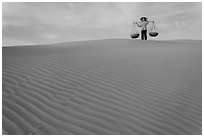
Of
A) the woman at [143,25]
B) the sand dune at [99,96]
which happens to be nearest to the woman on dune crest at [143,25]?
the woman at [143,25]

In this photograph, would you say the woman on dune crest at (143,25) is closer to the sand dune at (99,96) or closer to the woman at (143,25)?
the woman at (143,25)

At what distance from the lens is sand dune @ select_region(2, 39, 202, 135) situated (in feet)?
12.0

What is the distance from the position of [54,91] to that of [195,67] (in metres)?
4.44

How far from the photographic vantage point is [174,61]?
7.36 m

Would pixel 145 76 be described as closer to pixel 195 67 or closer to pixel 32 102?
pixel 195 67

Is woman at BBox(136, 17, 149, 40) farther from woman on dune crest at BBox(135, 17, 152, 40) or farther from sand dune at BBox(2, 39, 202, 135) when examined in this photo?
sand dune at BBox(2, 39, 202, 135)

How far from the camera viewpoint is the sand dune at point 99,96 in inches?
145

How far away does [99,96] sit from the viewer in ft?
15.0

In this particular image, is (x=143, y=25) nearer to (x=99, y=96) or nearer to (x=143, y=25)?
(x=143, y=25)

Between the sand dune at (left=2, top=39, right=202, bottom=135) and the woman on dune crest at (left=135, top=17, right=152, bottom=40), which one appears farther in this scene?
the woman on dune crest at (left=135, top=17, right=152, bottom=40)

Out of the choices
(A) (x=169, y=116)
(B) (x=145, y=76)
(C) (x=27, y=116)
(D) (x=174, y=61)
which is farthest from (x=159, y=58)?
(C) (x=27, y=116)

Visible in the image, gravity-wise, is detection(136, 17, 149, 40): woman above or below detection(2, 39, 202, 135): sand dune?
above

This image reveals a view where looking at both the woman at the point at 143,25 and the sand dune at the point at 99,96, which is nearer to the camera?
the sand dune at the point at 99,96

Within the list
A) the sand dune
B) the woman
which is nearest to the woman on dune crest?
the woman
